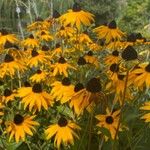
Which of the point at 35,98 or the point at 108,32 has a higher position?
the point at 108,32

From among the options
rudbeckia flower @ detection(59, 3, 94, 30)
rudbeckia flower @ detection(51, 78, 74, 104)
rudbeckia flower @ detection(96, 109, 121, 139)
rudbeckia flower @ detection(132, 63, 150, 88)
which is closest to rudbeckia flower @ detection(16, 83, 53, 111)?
rudbeckia flower @ detection(51, 78, 74, 104)

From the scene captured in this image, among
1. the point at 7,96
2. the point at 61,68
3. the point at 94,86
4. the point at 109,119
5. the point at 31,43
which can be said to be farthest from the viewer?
the point at 31,43

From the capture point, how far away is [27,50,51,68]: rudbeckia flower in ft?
7.67

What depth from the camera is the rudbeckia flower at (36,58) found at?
2338 millimetres

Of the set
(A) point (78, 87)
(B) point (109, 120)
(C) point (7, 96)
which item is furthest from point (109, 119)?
(C) point (7, 96)

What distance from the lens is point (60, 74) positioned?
2.22m

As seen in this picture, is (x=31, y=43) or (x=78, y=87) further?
(x=31, y=43)

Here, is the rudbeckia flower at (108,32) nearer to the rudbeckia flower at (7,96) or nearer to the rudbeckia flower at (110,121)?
the rudbeckia flower at (7,96)

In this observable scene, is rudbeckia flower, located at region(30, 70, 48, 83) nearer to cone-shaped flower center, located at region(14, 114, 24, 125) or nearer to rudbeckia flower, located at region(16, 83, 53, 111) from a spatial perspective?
rudbeckia flower, located at region(16, 83, 53, 111)

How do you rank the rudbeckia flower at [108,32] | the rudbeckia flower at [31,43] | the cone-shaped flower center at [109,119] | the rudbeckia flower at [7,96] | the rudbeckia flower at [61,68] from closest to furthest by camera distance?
1. the cone-shaped flower center at [109,119]
2. the rudbeckia flower at [7,96]
3. the rudbeckia flower at [61,68]
4. the rudbeckia flower at [108,32]
5. the rudbeckia flower at [31,43]

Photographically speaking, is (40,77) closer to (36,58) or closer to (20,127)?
(36,58)

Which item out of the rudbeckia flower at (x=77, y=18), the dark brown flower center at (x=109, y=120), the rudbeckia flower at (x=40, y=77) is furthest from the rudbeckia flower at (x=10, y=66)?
the dark brown flower center at (x=109, y=120)

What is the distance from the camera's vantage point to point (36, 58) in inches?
92.4

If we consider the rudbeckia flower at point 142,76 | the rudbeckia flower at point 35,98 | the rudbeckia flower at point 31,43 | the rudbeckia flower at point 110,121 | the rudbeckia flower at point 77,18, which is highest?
the rudbeckia flower at point 77,18
